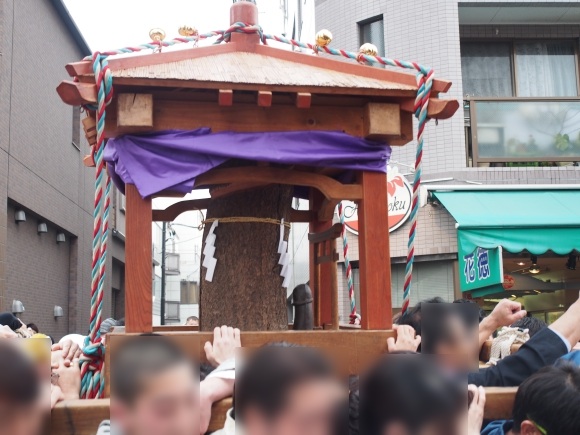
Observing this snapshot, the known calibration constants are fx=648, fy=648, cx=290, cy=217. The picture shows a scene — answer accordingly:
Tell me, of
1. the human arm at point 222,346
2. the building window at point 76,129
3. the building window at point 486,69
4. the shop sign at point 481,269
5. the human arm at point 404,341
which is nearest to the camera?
the human arm at point 222,346

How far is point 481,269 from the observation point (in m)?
8.95

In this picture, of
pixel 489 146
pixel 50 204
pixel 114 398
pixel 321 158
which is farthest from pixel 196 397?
pixel 50 204

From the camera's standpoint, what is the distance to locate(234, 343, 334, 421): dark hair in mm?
1693

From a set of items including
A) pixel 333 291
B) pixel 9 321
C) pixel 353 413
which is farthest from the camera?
pixel 9 321

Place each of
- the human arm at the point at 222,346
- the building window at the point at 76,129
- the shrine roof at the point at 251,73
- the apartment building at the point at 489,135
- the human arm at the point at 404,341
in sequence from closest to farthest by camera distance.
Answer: the human arm at the point at 222,346, the human arm at the point at 404,341, the shrine roof at the point at 251,73, the apartment building at the point at 489,135, the building window at the point at 76,129

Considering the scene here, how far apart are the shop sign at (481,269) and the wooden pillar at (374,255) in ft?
18.6

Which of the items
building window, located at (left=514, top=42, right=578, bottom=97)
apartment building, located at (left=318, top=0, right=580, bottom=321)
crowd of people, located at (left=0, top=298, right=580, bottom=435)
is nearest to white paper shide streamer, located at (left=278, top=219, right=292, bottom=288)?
crowd of people, located at (left=0, top=298, right=580, bottom=435)

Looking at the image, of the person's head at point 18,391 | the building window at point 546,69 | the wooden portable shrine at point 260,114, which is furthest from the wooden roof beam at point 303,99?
the building window at point 546,69

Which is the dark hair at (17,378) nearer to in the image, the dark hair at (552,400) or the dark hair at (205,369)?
the dark hair at (205,369)

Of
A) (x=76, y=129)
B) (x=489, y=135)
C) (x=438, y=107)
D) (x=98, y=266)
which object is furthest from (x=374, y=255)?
(x=76, y=129)

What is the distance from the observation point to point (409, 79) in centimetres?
321

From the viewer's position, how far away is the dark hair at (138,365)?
1795 mm

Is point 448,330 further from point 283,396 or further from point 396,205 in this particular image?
point 396,205

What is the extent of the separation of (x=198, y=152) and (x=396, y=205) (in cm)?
814
